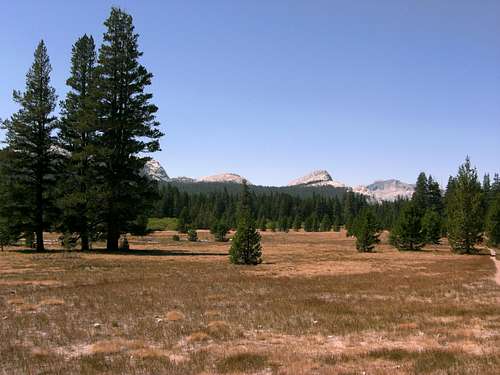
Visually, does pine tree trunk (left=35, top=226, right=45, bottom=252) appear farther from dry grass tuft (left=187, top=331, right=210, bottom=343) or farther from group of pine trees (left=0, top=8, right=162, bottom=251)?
dry grass tuft (left=187, top=331, right=210, bottom=343)

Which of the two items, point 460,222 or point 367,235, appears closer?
point 460,222

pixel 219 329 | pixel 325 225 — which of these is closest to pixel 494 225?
pixel 219 329

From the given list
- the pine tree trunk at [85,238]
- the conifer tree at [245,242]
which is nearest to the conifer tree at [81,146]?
the pine tree trunk at [85,238]

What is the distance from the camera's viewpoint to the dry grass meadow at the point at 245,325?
1016cm

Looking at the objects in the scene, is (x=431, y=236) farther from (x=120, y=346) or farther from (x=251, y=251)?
(x=120, y=346)

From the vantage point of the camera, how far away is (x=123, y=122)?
44.1 meters

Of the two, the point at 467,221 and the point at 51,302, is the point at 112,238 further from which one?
the point at 467,221

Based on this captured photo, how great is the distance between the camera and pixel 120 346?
38.3 ft

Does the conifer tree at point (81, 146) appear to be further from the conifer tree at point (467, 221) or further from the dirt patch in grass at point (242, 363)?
the conifer tree at point (467, 221)

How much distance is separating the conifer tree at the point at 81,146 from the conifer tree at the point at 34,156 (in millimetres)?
1434

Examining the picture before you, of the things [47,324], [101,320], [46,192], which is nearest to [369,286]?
[101,320]

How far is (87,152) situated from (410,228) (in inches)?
1647

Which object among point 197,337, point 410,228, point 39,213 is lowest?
point 197,337

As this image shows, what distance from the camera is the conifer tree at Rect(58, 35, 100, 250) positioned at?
42750 mm
